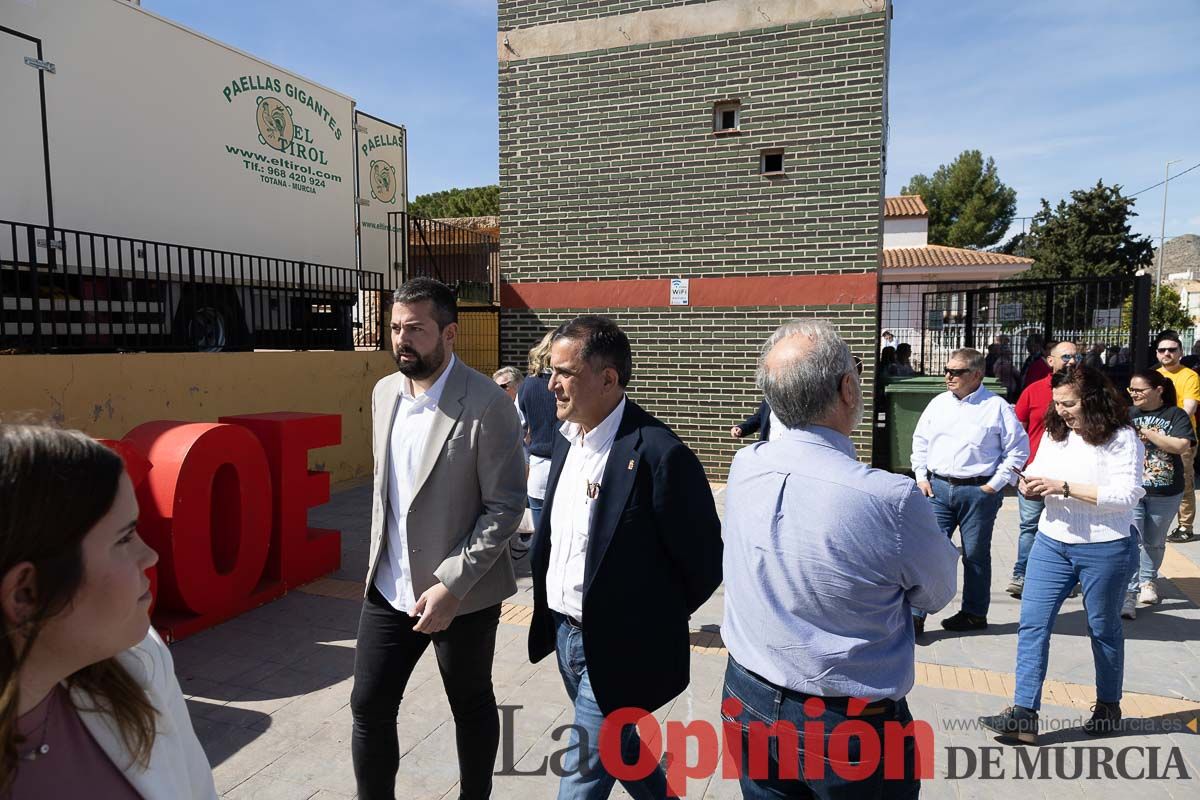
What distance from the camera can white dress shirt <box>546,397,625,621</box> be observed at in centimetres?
245

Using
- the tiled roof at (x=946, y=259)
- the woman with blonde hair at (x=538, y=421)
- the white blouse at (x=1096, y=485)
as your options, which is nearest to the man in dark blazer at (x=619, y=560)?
the white blouse at (x=1096, y=485)

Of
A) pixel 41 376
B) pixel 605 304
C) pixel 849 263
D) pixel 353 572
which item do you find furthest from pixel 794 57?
pixel 41 376

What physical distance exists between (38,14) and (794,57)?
7.82 meters

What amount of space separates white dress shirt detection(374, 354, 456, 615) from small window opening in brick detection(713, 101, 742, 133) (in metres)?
7.71

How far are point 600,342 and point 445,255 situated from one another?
42.7 feet

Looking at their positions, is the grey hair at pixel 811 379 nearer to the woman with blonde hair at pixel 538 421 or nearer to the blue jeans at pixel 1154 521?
the woman with blonde hair at pixel 538 421

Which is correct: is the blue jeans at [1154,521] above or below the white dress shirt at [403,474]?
below

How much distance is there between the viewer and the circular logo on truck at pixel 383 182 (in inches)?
466

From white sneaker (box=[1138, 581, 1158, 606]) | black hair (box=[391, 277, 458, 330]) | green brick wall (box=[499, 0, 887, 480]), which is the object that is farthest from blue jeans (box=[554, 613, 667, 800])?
green brick wall (box=[499, 0, 887, 480])

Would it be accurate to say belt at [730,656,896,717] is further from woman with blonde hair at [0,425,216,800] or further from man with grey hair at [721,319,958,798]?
woman with blonde hair at [0,425,216,800]

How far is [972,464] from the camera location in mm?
4816

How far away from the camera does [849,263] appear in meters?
9.03

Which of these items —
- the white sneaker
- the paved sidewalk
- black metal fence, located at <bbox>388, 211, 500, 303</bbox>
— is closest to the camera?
the paved sidewalk

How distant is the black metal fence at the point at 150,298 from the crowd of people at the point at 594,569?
17.0 feet
